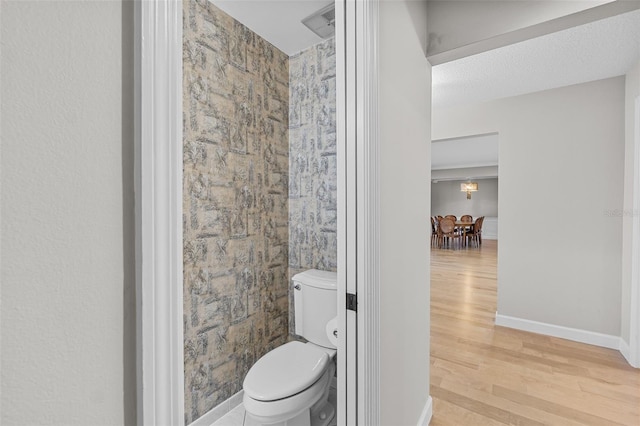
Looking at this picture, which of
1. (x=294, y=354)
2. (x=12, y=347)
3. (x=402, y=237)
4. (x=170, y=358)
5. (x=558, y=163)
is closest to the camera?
(x=12, y=347)

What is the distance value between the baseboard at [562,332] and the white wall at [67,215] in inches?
144

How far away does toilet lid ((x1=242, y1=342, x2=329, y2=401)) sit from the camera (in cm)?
146

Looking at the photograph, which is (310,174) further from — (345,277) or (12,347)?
(12,347)

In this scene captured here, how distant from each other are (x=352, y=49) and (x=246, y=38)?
1.34m

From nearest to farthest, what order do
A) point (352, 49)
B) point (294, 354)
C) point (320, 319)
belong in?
point (352, 49) → point (294, 354) → point (320, 319)

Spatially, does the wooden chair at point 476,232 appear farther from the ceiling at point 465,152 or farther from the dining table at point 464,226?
the ceiling at point 465,152

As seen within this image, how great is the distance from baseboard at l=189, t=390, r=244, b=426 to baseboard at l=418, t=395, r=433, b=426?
1.13 m

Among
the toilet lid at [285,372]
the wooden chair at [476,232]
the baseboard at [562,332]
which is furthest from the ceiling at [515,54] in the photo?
the wooden chair at [476,232]

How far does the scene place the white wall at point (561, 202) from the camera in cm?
270

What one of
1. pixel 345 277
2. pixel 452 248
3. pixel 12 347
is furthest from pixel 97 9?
pixel 452 248

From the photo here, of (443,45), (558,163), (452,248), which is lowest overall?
(452,248)

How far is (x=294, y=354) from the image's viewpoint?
1779 mm

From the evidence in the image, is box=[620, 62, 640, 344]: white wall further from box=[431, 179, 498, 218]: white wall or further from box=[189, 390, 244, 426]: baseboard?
box=[431, 179, 498, 218]: white wall

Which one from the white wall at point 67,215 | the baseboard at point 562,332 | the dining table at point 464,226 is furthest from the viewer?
the dining table at point 464,226
